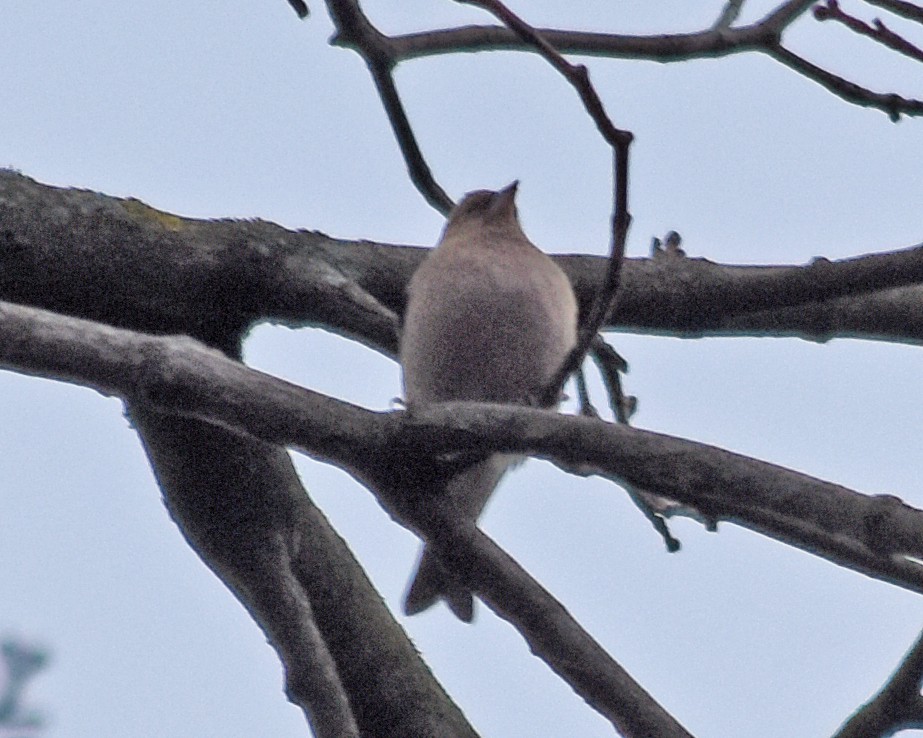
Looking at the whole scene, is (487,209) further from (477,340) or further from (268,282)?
(477,340)

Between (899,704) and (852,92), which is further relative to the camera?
(852,92)

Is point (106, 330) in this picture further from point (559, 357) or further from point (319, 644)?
point (559, 357)

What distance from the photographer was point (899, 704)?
7.49ft

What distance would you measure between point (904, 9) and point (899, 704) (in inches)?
54.5

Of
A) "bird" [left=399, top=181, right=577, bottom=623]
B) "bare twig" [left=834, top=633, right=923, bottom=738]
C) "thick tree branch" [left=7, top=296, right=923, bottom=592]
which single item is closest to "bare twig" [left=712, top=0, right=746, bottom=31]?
"bird" [left=399, top=181, right=577, bottom=623]

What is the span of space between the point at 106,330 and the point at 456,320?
3.33 ft

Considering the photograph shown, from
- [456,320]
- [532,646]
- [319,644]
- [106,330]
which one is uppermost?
[456,320]

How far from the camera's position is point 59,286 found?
336cm

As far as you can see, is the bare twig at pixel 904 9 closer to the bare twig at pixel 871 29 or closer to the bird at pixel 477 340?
the bare twig at pixel 871 29

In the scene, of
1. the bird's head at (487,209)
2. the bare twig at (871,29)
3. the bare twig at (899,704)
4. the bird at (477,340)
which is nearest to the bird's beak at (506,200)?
the bird's head at (487,209)

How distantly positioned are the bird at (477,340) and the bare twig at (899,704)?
3.35ft

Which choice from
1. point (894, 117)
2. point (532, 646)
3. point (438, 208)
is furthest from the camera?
point (438, 208)

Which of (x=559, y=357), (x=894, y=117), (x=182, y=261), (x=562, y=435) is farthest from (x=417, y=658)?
(x=894, y=117)

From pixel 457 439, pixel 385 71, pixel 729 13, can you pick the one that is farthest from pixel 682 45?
pixel 457 439
